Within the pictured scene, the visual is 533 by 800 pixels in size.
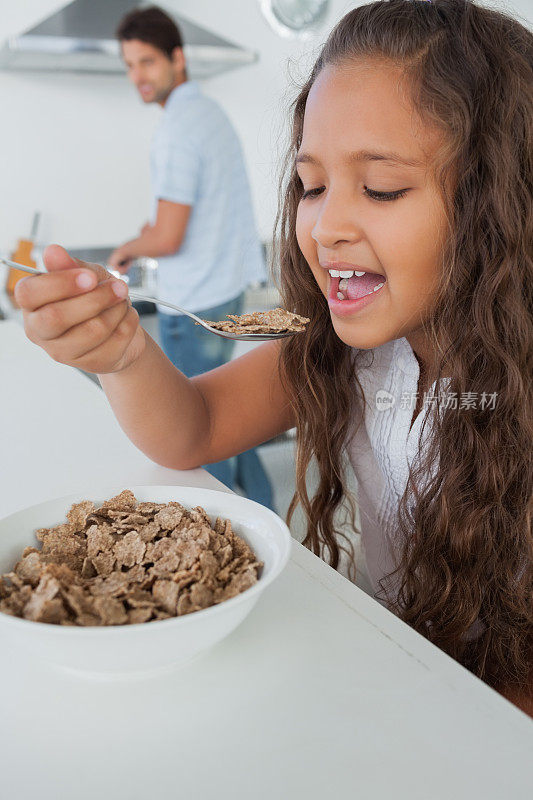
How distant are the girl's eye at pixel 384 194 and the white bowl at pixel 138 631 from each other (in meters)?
0.37

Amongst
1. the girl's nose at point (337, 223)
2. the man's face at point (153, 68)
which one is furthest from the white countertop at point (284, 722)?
the man's face at point (153, 68)

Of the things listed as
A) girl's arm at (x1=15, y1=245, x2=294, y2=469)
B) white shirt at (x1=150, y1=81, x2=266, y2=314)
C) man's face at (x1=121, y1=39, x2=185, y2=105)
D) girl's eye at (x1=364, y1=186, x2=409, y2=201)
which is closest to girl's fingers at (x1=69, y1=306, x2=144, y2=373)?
girl's arm at (x1=15, y1=245, x2=294, y2=469)

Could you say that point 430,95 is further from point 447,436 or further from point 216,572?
point 216,572

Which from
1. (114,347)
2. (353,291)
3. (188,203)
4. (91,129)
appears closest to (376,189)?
(353,291)

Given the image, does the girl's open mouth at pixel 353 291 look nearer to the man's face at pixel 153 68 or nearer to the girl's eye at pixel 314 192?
the girl's eye at pixel 314 192

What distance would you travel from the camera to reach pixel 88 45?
2.85 meters

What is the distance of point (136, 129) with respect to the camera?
346cm

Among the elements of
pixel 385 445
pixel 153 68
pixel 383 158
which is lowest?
pixel 385 445

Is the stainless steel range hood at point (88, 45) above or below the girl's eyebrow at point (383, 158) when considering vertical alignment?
above

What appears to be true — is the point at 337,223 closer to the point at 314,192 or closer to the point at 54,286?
the point at 314,192

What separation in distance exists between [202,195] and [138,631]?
5.93 feet

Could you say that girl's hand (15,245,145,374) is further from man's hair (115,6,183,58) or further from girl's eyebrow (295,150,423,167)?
man's hair (115,6,183,58)

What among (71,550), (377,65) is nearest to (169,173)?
(377,65)

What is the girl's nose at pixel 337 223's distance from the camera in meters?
0.75
